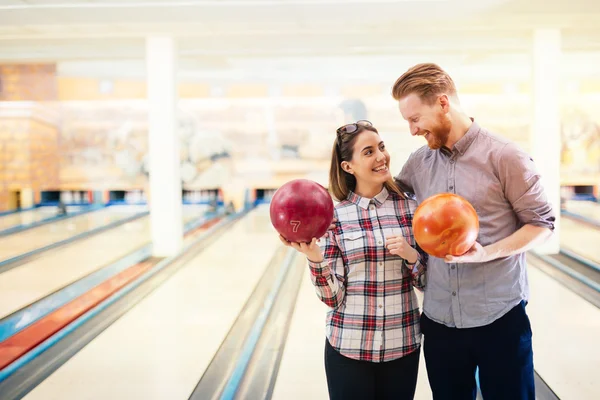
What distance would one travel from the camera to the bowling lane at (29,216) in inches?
305

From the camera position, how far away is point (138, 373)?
2.72 m

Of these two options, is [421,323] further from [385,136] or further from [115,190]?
[115,190]

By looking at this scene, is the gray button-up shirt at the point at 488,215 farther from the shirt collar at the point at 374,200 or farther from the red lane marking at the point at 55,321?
the red lane marking at the point at 55,321

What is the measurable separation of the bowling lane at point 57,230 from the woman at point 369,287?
16.5 ft

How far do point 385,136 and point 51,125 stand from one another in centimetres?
596

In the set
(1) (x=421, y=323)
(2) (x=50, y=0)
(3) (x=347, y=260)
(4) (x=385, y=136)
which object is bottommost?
(1) (x=421, y=323)

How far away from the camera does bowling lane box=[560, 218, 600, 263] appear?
550 cm

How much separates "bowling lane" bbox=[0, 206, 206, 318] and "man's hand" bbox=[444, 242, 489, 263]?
3.48 metres

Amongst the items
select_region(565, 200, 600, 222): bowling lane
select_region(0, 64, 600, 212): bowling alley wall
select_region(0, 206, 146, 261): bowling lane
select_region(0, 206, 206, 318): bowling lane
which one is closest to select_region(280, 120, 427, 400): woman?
select_region(0, 206, 206, 318): bowling lane

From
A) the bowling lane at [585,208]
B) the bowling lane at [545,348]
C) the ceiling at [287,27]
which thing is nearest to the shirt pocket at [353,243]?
the bowling lane at [545,348]

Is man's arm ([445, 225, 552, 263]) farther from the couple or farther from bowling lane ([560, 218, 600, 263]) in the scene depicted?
bowling lane ([560, 218, 600, 263])

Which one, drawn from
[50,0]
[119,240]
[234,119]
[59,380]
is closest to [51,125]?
[234,119]

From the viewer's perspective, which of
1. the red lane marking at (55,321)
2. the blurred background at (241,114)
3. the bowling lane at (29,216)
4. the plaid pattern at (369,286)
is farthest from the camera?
the blurred background at (241,114)

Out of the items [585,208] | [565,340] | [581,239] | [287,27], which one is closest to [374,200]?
[565,340]
